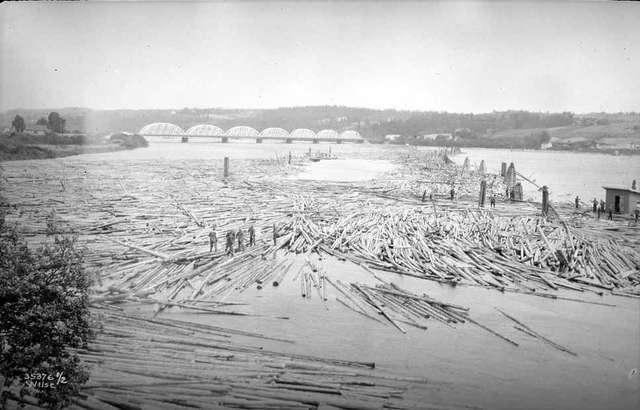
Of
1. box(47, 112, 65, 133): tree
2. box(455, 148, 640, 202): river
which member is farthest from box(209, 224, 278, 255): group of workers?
box(455, 148, 640, 202): river

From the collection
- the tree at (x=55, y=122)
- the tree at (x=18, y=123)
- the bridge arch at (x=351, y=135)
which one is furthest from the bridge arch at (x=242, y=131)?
the tree at (x=18, y=123)

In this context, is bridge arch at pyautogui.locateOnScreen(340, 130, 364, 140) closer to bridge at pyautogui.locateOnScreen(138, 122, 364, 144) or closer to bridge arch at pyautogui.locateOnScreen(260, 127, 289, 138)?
bridge at pyautogui.locateOnScreen(138, 122, 364, 144)

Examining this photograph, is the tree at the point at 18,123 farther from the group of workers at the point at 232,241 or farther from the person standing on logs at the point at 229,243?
the person standing on logs at the point at 229,243

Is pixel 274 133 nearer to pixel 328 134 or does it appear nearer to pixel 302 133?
pixel 302 133

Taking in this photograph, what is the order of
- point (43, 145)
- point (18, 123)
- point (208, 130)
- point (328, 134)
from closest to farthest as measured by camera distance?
point (18, 123) < point (43, 145) < point (328, 134) < point (208, 130)

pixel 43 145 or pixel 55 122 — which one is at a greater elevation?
pixel 55 122

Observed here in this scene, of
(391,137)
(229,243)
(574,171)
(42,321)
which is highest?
(391,137)

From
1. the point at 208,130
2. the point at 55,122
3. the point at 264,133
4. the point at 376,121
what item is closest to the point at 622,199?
the point at 376,121
